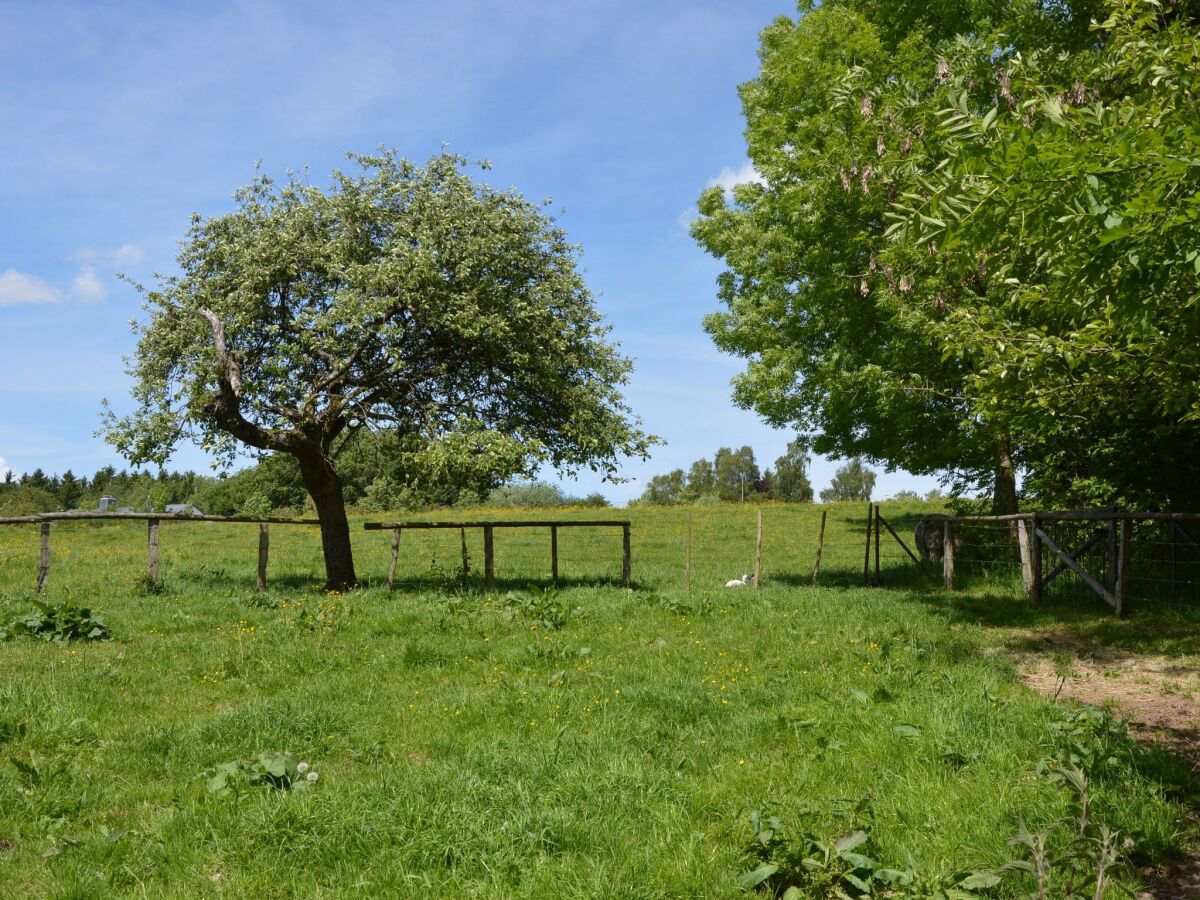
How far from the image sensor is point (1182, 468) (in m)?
17.0

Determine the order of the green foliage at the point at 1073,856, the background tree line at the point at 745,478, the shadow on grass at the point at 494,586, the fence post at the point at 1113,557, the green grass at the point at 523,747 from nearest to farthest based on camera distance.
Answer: the green foliage at the point at 1073,856, the green grass at the point at 523,747, the fence post at the point at 1113,557, the shadow on grass at the point at 494,586, the background tree line at the point at 745,478

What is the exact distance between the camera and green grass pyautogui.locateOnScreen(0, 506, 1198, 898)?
5.61 m

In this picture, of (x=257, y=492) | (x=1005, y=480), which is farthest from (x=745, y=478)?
(x=1005, y=480)

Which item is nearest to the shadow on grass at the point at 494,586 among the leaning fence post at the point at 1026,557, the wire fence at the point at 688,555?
the wire fence at the point at 688,555

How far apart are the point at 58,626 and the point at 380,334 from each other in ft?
27.8

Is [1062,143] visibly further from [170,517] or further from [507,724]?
[170,517]

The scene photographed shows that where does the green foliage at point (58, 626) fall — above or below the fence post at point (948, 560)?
below

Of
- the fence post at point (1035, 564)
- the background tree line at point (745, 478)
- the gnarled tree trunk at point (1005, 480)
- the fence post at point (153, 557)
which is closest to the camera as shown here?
the fence post at point (1035, 564)

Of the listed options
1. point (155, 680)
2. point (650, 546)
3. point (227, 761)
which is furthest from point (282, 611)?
point (650, 546)

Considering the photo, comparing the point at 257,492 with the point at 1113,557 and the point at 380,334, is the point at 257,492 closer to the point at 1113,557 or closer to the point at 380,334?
the point at 380,334

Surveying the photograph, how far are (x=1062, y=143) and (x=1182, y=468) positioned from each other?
548 inches

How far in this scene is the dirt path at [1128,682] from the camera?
8.87 m

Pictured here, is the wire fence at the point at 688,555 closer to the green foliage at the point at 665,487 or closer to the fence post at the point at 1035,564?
the fence post at the point at 1035,564

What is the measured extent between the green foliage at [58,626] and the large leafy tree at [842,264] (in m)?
16.0
